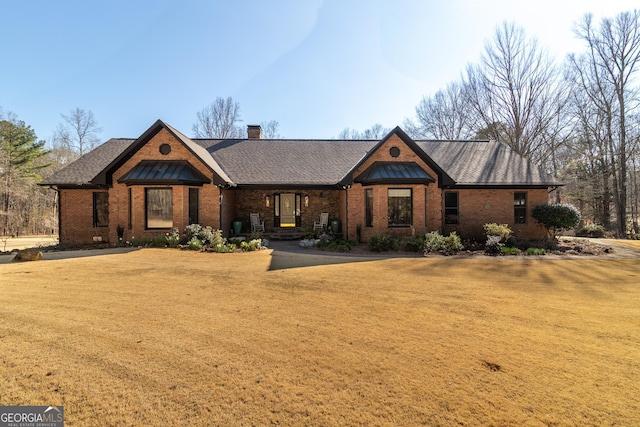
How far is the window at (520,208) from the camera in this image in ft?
51.9

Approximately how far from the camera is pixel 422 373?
120 inches

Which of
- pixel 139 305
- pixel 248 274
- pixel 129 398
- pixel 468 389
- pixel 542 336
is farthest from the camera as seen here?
pixel 248 274

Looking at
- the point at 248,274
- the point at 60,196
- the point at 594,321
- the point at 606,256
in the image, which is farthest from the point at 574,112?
the point at 60,196

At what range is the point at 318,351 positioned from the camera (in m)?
3.52

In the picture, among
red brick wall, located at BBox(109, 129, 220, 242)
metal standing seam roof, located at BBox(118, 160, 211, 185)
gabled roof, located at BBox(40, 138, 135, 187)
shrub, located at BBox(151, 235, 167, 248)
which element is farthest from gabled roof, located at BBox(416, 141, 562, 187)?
gabled roof, located at BBox(40, 138, 135, 187)

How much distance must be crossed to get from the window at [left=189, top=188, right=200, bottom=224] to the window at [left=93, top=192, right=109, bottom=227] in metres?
5.02

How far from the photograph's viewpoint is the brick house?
1342 centimetres

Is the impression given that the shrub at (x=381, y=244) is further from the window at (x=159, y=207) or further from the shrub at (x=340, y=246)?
the window at (x=159, y=207)

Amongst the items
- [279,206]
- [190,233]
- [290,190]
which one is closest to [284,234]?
[279,206]

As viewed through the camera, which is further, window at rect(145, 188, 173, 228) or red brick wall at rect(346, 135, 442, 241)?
red brick wall at rect(346, 135, 442, 241)

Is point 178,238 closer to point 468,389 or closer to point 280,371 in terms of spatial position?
point 280,371

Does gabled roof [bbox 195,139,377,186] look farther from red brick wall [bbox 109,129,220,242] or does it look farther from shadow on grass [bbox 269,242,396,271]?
shadow on grass [bbox 269,242,396,271]

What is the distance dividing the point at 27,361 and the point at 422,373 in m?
4.39

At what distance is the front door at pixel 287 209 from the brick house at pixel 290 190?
0.06 metres
